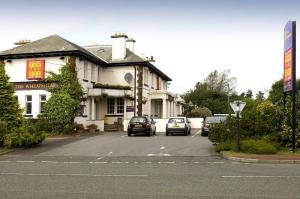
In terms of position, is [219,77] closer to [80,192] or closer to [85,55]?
[85,55]

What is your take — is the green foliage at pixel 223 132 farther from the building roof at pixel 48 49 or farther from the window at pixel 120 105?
the window at pixel 120 105

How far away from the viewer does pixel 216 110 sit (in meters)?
80.4

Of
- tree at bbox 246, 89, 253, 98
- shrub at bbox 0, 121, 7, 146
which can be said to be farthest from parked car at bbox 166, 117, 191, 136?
tree at bbox 246, 89, 253, 98

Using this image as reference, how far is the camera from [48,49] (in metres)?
40.8

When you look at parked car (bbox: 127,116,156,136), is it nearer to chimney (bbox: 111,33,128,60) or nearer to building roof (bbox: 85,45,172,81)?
building roof (bbox: 85,45,172,81)

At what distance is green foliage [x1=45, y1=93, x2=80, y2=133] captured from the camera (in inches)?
1469

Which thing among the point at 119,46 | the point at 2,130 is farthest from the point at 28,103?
the point at 2,130

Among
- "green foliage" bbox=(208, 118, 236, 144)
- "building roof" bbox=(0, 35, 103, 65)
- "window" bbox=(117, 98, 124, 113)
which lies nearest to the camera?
"green foliage" bbox=(208, 118, 236, 144)

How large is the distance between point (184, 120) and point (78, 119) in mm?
9243

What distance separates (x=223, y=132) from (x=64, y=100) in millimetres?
17314

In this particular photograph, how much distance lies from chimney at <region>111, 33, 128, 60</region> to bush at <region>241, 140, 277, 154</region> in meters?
28.4

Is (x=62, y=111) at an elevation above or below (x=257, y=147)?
above

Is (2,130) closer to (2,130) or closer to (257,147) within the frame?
(2,130)

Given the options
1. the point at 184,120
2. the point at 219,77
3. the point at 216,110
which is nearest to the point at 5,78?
the point at 184,120
